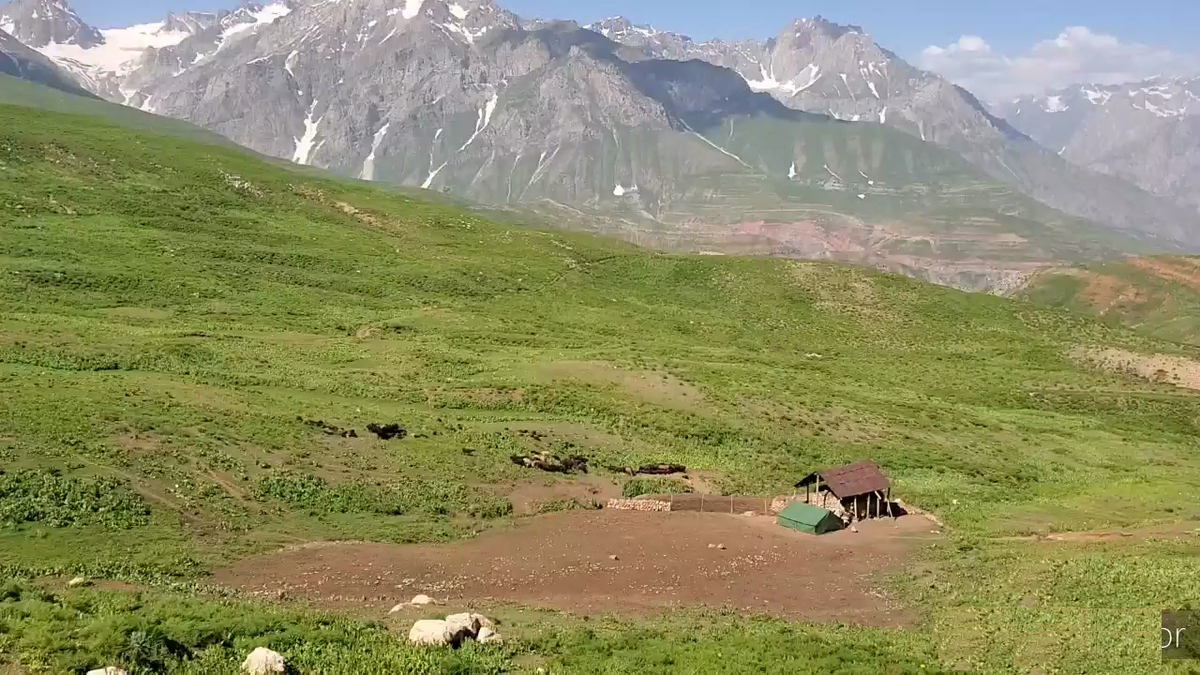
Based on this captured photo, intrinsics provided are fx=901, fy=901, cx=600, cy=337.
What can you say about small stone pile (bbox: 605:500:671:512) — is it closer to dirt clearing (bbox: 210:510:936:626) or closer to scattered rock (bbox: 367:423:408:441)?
dirt clearing (bbox: 210:510:936:626)

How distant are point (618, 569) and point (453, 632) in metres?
13.3

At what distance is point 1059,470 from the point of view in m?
61.5

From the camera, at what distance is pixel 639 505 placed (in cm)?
4534

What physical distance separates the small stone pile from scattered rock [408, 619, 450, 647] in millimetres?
22871

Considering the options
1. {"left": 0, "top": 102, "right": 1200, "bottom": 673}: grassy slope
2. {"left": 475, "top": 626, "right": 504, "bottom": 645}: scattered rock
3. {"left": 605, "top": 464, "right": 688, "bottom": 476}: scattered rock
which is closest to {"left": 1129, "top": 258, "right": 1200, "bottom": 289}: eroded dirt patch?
{"left": 0, "top": 102, "right": 1200, "bottom": 673}: grassy slope

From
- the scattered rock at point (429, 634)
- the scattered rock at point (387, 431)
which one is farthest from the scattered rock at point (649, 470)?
the scattered rock at point (429, 634)

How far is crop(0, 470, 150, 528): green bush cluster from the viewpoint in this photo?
3312cm

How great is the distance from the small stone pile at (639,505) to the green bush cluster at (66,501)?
21183 millimetres

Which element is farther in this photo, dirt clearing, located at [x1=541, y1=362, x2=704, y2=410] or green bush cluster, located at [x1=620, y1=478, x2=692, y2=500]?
dirt clearing, located at [x1=541, y1=362, x2=704, y2=410]

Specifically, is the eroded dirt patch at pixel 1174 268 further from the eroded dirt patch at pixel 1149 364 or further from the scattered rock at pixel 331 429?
the scattered rock at pixel 331 429

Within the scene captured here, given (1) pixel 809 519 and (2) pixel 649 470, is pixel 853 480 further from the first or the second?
(2) pixel 649 470

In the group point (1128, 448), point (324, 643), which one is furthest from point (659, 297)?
point (324, 643)

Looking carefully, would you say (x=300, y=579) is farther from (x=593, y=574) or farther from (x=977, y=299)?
(x=977, y=299)

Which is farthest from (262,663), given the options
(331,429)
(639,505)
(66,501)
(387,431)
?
(387,431)
